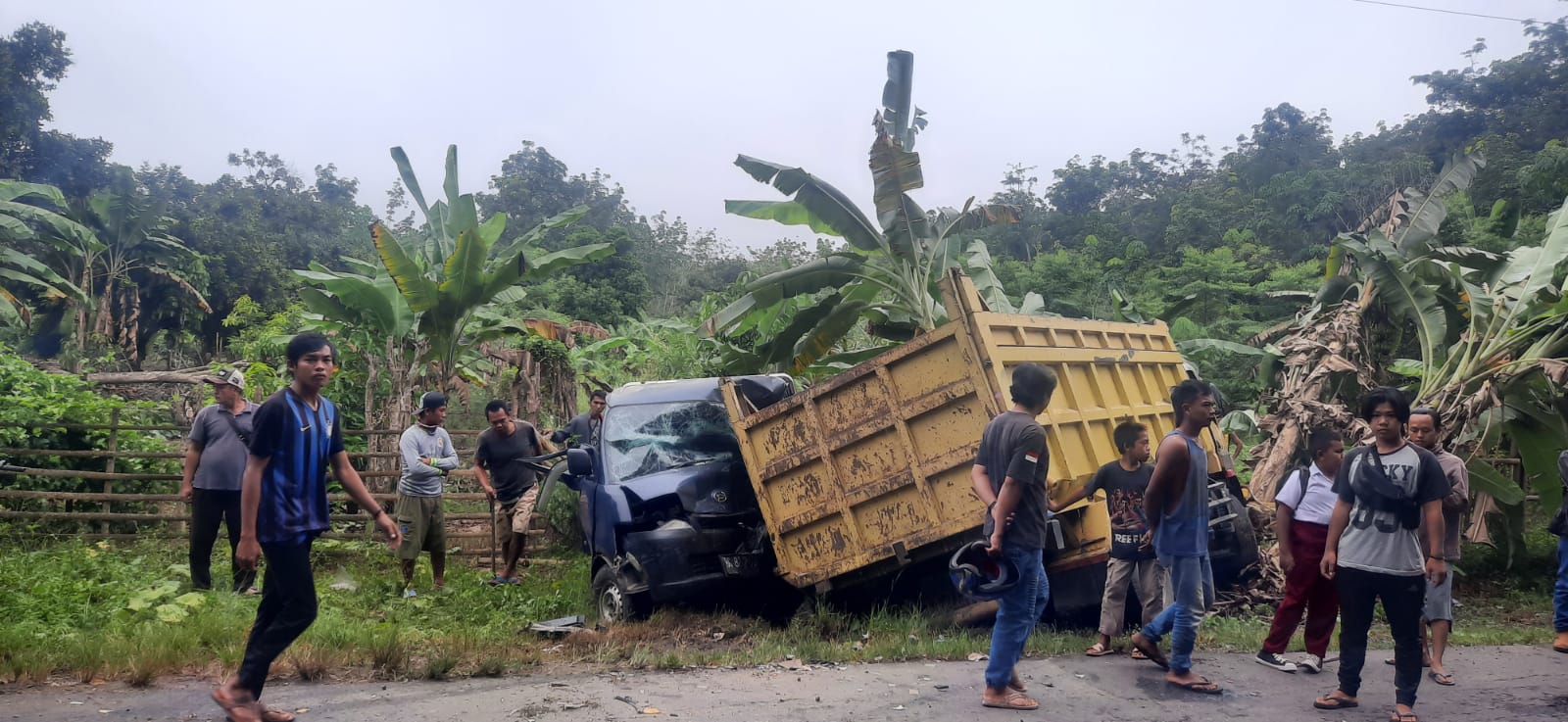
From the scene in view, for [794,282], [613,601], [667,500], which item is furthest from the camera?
[794,282]

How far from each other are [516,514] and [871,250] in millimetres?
3934

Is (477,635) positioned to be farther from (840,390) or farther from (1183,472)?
(1183,472)

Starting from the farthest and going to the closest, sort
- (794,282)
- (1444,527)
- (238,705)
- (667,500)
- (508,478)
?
(794,282)
(508,478)
(667,500)
(1444,527)
(238,705)

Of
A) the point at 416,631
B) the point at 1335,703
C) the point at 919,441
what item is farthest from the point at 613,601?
the point at 1335,703

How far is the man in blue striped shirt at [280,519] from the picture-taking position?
13.5 ft

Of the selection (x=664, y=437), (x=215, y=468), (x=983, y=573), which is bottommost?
(x=983, y=573)

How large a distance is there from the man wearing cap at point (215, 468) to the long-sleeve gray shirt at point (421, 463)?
1281 millimetres

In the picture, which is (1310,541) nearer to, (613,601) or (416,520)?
(613,601)

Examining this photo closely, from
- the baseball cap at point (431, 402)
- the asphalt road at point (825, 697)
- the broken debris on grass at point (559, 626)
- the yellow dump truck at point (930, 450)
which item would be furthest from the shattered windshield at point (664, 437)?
the asphalt road at point (825, 697)

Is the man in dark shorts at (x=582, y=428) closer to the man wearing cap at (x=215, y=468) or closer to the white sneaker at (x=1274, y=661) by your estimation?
the man wearing cap at (x=215, y=468)

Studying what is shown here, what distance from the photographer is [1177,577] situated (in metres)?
5.24

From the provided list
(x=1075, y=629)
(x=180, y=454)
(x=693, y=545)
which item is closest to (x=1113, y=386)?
(x=1075, y=629)

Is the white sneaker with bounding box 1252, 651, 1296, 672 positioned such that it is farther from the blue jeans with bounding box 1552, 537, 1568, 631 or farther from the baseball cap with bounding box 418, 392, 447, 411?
the baseball cap with bounding box 418, 392, 447, 411

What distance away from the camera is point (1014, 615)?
15.6 ft
